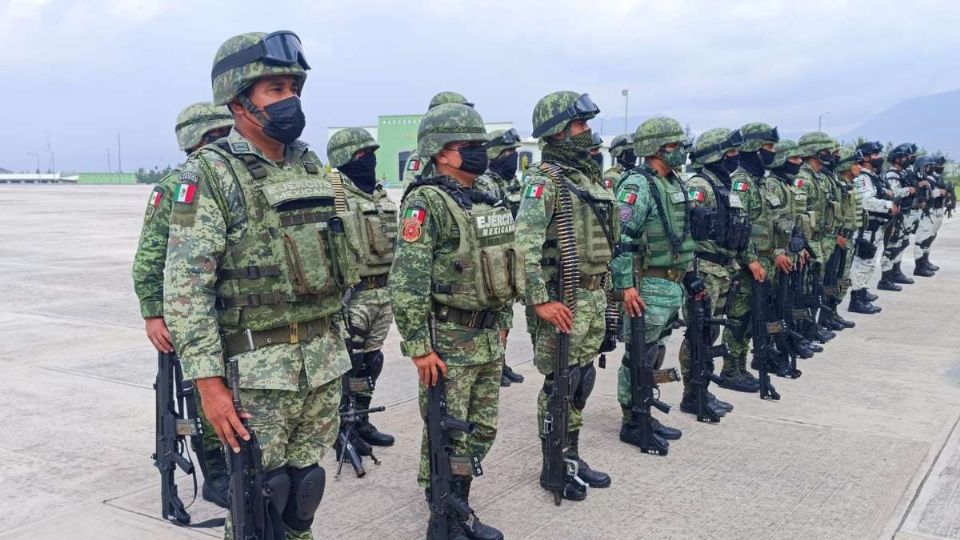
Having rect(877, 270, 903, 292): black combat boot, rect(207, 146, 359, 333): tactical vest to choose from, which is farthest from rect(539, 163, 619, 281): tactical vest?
rect(877, 270, 903, 292): black combat boot

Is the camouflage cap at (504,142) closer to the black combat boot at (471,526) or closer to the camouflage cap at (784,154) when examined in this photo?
the camouflage cap at (784,154)

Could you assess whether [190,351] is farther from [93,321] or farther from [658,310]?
[93,321]

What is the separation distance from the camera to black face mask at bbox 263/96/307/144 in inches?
111

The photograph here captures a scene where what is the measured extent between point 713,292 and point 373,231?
2.71 metres

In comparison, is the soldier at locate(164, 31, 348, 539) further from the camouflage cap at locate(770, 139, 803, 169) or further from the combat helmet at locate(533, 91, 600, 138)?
the camouflage cap at locate(770, 139, 803, 169)

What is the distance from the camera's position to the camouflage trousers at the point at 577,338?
4375mm

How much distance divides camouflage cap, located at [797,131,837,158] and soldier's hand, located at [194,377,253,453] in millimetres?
7224

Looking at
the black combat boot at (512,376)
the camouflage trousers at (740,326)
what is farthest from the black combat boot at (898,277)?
the black combat boot at (512,376)

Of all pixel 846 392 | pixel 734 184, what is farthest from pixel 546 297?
pixel 846 392

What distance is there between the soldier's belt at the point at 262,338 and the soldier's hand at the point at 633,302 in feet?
8.40

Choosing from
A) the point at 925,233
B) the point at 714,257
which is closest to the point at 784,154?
the point at 714,257

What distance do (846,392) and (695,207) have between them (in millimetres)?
2227

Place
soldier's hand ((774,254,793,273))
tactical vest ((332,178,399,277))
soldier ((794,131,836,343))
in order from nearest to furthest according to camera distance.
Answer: tactical vest ((332,178,399,277)), soldier's hand ((774,254,793,273)), soldier ((794,131,836,343))

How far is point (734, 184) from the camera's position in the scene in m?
6.64
